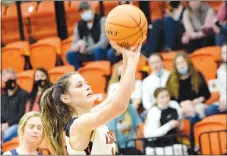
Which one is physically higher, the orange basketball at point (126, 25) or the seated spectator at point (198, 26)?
the seated spectator at point (198, 26)

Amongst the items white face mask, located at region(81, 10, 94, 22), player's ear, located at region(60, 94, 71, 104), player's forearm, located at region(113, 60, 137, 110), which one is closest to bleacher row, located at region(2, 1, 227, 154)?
white face mask, located at region(81, 10, 94, 22)

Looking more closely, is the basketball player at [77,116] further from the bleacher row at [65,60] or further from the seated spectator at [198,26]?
the seated spectator at [198,26]

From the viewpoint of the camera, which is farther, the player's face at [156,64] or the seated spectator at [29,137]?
the player's face at [156,64]

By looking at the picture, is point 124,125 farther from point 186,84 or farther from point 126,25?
point 126,25

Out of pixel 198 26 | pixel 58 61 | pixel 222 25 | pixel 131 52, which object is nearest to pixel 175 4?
pixel 198 26

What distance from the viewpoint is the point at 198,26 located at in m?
9.57

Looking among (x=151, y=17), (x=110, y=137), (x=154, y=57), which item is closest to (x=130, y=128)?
(x=154, y=57)

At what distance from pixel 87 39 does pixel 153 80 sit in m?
1.76

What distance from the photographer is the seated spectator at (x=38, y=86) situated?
8.84 m

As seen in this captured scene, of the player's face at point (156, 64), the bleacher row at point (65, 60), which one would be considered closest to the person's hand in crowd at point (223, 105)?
the bleacher row at point (65, 60)

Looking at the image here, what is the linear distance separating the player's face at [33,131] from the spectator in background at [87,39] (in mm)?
4075

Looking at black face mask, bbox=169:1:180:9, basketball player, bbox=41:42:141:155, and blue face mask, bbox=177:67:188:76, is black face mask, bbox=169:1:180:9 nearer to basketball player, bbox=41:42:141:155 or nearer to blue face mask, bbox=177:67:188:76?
blue face mask, bbox=177:67:188:76

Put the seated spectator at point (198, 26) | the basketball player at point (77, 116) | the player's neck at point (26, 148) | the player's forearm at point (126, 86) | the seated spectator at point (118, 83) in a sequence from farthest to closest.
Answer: the seated spectator at point (198, 26)
the seated spectator at point (118, 83)
the player's neck at point (26, 148)
the basketball player at point (77, 116)
the player's forearm at point (126, 86)

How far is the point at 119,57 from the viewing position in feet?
31.4
